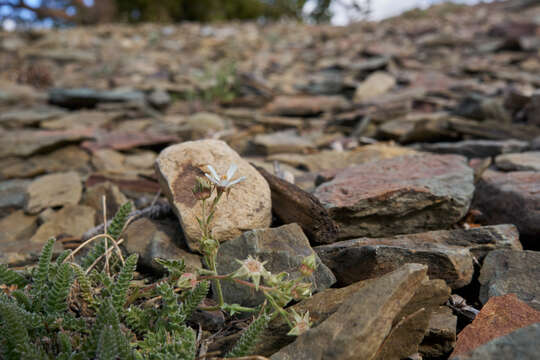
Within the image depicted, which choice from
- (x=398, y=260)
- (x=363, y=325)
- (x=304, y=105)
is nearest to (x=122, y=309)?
(x=363, y=325)

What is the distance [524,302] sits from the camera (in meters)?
1.28

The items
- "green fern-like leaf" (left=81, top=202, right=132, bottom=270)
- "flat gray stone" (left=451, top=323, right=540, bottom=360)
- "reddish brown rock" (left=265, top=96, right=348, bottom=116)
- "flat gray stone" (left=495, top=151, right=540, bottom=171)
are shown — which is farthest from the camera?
"reddish brown rock" (left=265, top=96, right=348, bottom=116)

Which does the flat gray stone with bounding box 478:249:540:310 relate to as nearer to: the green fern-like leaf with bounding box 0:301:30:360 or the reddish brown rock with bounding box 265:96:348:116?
the green fern-like leaf with bounding box 0:301:30:360

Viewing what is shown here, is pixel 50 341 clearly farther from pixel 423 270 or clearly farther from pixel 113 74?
pixel 113 74

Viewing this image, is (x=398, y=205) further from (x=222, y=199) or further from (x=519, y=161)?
(x=519, y=161)

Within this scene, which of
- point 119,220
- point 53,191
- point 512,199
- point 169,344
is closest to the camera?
point 169,344

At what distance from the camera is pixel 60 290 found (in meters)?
1.26

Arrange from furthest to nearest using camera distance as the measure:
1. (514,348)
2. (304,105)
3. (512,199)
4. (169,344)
→ (304,105)
(512,199)
(169,344)
(514,348)

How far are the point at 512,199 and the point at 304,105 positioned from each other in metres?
2.68

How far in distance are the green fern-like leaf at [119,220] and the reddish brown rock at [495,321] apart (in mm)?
1292

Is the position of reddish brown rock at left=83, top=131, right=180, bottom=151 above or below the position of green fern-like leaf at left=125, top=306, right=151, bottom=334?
above

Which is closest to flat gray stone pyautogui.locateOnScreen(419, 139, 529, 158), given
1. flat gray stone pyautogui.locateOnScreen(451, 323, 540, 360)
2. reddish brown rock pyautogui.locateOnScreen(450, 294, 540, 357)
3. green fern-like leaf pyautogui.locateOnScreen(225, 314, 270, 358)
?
reddish brown rock pyautogui.locateOnScreen(450, 294, 540, 357)

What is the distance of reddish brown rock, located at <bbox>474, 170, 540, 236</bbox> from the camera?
1693mm

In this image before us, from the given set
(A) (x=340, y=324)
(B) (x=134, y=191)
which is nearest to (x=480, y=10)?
(B) (x=134, y=191)
